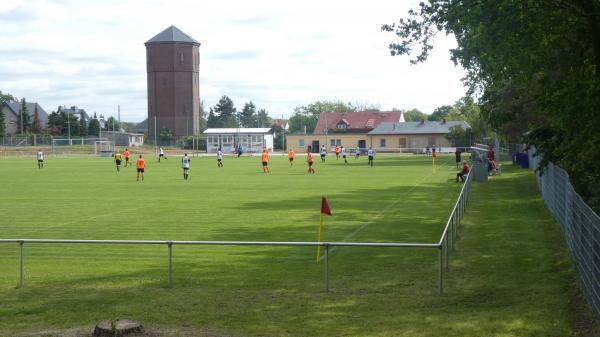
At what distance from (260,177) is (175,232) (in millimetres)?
27084

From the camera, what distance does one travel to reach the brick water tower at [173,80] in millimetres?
135625

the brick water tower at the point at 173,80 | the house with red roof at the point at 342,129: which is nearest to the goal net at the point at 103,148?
the brick water tower at the point at 173,80

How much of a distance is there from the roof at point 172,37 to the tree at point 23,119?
24.3 meters

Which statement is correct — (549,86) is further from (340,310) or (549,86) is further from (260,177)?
(260,177)

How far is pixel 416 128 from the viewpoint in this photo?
123 meters

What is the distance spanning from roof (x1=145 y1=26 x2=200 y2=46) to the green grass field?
108493mm

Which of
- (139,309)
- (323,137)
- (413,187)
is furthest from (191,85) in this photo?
(139,309)

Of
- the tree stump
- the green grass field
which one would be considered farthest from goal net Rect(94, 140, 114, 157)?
the tree stump

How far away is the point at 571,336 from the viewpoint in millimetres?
9719

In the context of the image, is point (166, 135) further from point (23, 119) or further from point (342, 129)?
point (342, 129)

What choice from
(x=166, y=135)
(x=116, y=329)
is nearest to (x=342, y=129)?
(x=166, y=135)

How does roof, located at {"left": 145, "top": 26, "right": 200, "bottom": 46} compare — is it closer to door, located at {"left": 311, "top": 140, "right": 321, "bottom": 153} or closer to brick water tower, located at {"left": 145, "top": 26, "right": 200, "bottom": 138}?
brick water tower, located at {"left": 145, "top": 26, "right": 200, "bottom": 138}

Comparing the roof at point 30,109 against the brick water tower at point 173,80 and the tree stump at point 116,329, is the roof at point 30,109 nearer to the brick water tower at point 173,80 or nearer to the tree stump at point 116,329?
the brick water tower at point 173,80

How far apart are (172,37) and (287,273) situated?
124924 millimetres
